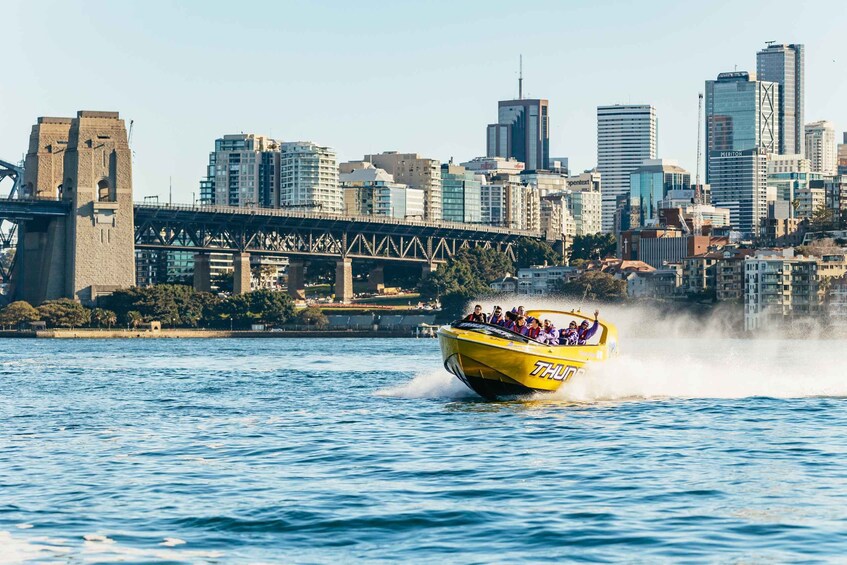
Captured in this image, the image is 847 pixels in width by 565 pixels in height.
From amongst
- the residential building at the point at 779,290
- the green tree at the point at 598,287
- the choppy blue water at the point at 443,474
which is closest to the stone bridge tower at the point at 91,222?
the green tree at the point at 598,287

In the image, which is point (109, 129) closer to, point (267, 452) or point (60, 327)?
point (60, 327)

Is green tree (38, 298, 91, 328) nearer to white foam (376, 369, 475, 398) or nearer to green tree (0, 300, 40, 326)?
green tree (0, 300, 40, 326)

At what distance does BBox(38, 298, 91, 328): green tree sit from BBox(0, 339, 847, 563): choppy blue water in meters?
112

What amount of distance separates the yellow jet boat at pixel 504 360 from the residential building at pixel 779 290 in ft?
426

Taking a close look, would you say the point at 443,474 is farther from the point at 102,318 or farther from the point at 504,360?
the point at 102,318

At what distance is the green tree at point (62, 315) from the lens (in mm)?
156750

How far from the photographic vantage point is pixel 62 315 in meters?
157

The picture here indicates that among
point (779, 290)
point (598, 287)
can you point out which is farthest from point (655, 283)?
point (779, 290)

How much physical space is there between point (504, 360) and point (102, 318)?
417 feet

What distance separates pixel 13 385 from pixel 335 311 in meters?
141

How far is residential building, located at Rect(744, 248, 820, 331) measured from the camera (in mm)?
167000

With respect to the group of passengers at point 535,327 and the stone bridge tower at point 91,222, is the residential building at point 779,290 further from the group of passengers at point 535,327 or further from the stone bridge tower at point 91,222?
the group of passengers at point 535,327

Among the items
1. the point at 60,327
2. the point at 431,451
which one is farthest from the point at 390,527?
the point at 60,327

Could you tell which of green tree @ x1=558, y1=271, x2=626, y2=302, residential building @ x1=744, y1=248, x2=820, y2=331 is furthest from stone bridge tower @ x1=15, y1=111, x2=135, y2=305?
residential building @ x1=744, y1=248, x2=820, y2=331
